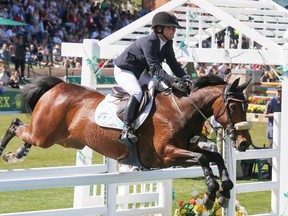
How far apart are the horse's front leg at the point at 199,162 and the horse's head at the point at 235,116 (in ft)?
1.05

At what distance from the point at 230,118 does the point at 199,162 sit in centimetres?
49

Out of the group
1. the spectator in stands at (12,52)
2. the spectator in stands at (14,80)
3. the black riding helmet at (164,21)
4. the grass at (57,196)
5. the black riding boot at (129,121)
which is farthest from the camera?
the spectator in stands at (12,52)

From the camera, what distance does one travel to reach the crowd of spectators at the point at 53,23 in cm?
2502

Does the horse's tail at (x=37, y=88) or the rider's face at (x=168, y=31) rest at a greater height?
the rider's face at (x=168, y=31)

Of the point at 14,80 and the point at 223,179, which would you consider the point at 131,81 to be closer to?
the point at 223,179

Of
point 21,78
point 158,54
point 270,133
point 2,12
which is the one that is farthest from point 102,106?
point 2,12

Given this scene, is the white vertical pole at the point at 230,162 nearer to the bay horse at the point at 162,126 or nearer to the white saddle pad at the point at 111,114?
the bay horse at the point at 162,126

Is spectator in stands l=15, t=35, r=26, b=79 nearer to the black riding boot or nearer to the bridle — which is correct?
the black riding boot

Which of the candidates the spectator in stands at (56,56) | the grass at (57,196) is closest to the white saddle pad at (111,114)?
the grass at (57,196)

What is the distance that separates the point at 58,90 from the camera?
24.9 ft

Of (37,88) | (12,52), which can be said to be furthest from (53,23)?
(37,88)

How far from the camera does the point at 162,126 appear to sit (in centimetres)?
677

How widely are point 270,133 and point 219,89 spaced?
6599 mm

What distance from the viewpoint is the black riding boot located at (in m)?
6.67
